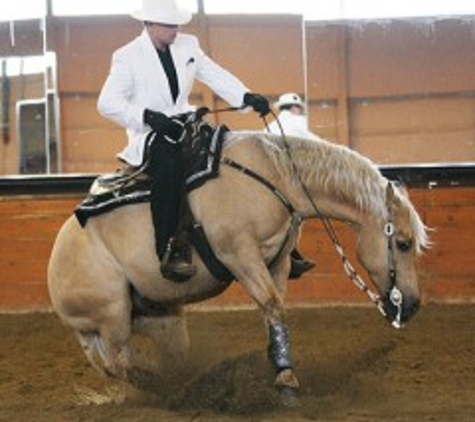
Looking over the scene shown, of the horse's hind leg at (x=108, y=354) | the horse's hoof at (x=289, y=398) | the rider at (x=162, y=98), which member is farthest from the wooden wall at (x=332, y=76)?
the horse's hoof at (x=289, y=398)

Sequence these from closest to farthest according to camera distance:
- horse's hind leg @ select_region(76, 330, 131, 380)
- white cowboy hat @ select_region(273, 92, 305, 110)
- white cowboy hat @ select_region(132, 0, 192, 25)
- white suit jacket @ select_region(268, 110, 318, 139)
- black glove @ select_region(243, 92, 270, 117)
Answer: white cowboy hat @ select_region(132, 0, 192, 25) → black glove @ select_region(243, 92, 270, 117) → horse's hind leg @ select_region(76, 330, 131, 380) → white suit jacket @ select_region(268, 110, 318, 139) → white cowboy hat @ select_region(273, 92, 305, 110)

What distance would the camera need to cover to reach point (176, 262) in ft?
19.2

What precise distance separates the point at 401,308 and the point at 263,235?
813 millimetres

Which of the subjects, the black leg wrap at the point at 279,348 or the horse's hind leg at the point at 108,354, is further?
the horse's hind leg at the point at 108,354

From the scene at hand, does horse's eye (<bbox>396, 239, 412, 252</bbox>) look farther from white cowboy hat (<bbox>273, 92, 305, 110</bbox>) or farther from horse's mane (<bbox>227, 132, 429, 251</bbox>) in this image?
white cowboy hat (<bbox>273, 92, 305, 110</bbox>)

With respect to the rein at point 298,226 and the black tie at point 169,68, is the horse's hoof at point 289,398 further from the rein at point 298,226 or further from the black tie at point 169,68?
the black tie at point 169,68

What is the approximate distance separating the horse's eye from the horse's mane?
50 mm

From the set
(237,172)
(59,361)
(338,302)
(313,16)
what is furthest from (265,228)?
(313,16)

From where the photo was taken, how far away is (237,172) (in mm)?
5949

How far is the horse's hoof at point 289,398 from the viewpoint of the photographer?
221 inches

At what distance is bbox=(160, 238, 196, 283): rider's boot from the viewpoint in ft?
19.1

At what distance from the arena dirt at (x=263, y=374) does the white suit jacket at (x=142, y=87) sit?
1345 millimetres

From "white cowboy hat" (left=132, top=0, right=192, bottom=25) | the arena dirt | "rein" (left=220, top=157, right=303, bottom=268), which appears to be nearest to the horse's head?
"rein" (left=220, top=157, right=303, bottom=268)

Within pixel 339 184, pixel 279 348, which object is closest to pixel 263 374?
pixel 279 348
